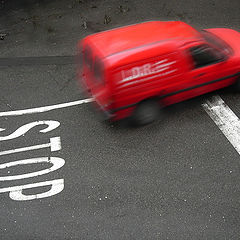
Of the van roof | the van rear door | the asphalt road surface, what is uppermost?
the van roof

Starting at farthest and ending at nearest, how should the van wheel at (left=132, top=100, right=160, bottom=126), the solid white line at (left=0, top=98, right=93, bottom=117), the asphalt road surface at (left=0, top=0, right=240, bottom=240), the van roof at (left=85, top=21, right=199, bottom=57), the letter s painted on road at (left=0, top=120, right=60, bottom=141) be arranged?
the solid white line at (left=0, top=98, right=93, bottom=117), the letter s painted on road at (left=0, top=120, right=60, bottom=141), the van wheel at (left=132, top=100, right=160, bottom=126), the van roof at (left=85, top=21, right=199, bottom=57), the asphalt road surface at (left=0, top=0, right=240, bottom=240)

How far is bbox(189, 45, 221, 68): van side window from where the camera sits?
7.29 meters

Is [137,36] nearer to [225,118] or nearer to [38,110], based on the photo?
[225,118]

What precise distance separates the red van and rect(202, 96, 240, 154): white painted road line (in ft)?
1.24

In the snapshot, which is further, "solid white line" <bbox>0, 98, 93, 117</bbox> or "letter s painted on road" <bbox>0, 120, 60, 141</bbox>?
"solid white line" <bbox>0, 98, 93, 117</bbox>

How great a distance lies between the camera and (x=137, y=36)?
7270 mm

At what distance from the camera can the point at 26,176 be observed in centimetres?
685

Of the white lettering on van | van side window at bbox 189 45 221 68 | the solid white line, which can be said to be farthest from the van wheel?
the solid white line

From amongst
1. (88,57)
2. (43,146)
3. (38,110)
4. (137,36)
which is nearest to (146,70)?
(137,36)

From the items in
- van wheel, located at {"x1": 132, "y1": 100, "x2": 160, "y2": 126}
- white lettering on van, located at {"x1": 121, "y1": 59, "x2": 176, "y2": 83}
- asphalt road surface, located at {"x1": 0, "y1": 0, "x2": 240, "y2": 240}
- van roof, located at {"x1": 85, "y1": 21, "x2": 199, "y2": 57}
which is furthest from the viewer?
van wheel, located at {"x1": 132, "y1": 100, "x2": 160, "y2": 126}

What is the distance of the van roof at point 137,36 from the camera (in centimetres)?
700

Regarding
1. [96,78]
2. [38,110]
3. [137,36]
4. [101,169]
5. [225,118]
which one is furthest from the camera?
[38,110]

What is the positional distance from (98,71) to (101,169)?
1.95 metres

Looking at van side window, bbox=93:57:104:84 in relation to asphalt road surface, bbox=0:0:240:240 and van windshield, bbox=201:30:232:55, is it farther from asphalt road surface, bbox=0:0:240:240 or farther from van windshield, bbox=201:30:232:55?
van windshield, bbox=201:30:232:55
